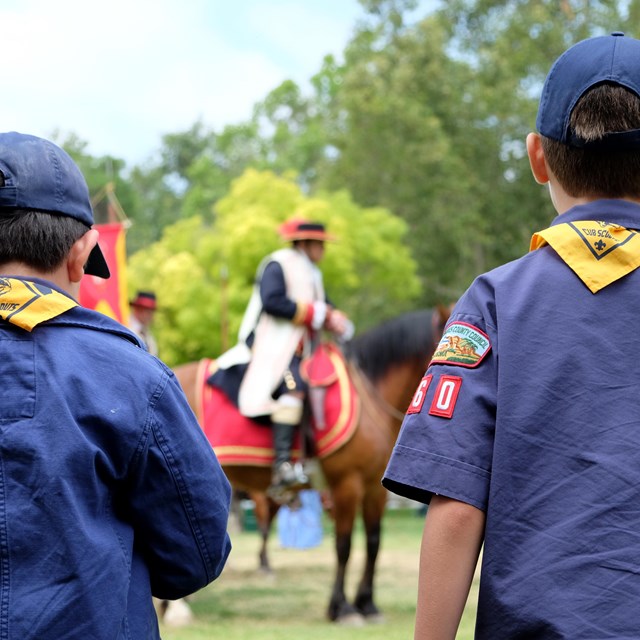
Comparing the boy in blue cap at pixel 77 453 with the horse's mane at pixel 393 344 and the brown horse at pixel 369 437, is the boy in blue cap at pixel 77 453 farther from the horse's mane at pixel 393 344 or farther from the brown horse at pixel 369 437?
the horse's mane at pixel 393 344

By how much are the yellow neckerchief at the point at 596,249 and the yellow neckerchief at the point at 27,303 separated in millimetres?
855

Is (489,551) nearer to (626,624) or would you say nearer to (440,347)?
(626,624)

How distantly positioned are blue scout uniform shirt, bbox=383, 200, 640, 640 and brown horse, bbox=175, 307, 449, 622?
6.48m

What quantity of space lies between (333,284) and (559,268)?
67.5ft

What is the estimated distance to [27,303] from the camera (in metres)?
1.88

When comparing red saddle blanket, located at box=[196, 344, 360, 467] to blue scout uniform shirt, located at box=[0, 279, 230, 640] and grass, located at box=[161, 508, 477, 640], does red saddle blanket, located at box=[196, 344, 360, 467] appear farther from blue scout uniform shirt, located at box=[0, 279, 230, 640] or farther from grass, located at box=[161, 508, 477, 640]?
blue scout uniform shirt, located at box=[0, 279, 230, 640]

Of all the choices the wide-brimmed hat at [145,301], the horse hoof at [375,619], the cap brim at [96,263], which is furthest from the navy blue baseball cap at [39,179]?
the wide-brimmed hat at [145,301]

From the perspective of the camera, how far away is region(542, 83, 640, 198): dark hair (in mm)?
1766

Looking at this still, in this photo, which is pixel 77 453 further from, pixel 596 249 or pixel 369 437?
pixel 369 437

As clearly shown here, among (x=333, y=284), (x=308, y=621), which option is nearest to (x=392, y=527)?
(x=333, y=284)

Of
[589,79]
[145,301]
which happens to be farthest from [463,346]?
[145,301]

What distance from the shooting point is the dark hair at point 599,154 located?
5.79 feet

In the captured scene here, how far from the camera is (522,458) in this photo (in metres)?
1.66

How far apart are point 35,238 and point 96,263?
236 mm
